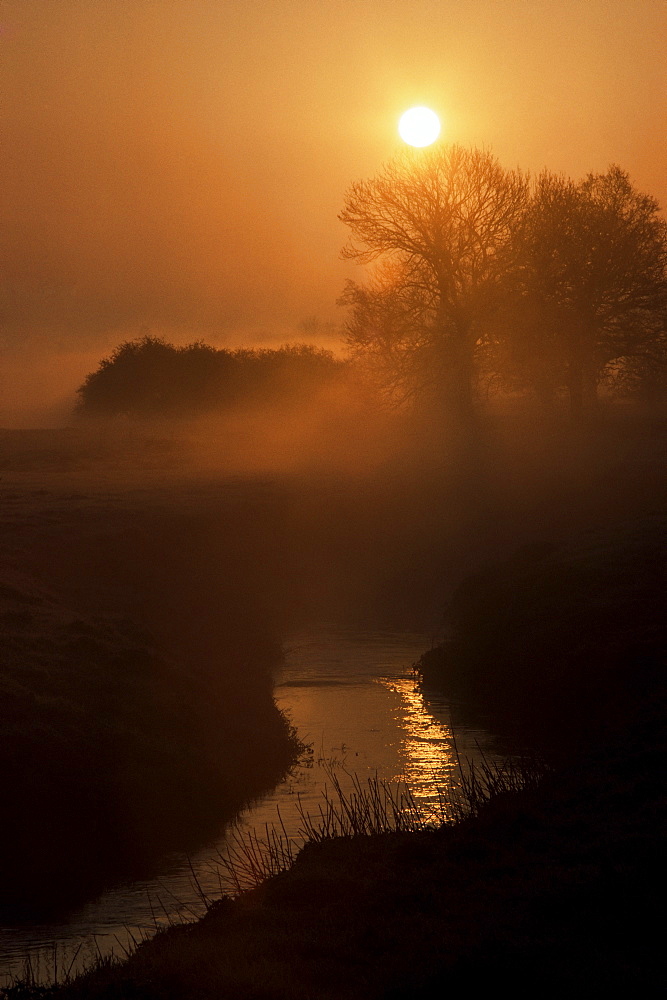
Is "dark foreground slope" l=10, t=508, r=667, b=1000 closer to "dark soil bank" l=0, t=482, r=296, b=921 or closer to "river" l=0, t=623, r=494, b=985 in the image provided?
"river" l=0, t=623, r=494, b=985

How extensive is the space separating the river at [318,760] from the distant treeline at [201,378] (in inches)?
1544

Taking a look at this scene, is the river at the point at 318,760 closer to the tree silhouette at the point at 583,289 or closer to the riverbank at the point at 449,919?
the riverbank at the point at 449,919

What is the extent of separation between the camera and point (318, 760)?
1834 centimetres

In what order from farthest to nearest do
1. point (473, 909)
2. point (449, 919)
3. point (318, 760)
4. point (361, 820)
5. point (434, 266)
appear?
point (434, 266) < point (318, 760) < point (361, 820) < point (473, 909) < point (449, 919)

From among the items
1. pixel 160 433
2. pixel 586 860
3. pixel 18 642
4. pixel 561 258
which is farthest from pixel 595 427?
pixel 586 860

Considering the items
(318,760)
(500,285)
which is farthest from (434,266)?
(318,760)

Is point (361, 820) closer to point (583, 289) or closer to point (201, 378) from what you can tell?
point (583, 289)

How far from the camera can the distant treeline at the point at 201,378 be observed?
6612 centimetres

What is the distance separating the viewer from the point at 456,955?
309 inches

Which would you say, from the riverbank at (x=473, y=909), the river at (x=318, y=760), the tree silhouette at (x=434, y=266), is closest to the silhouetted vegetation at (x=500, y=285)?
the tree silhouette at (x=434, y=266)

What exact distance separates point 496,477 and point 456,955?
31.0 m

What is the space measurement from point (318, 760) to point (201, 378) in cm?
5089

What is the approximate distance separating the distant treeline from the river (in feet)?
129

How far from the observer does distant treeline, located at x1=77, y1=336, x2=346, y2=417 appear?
66125 millimetres
